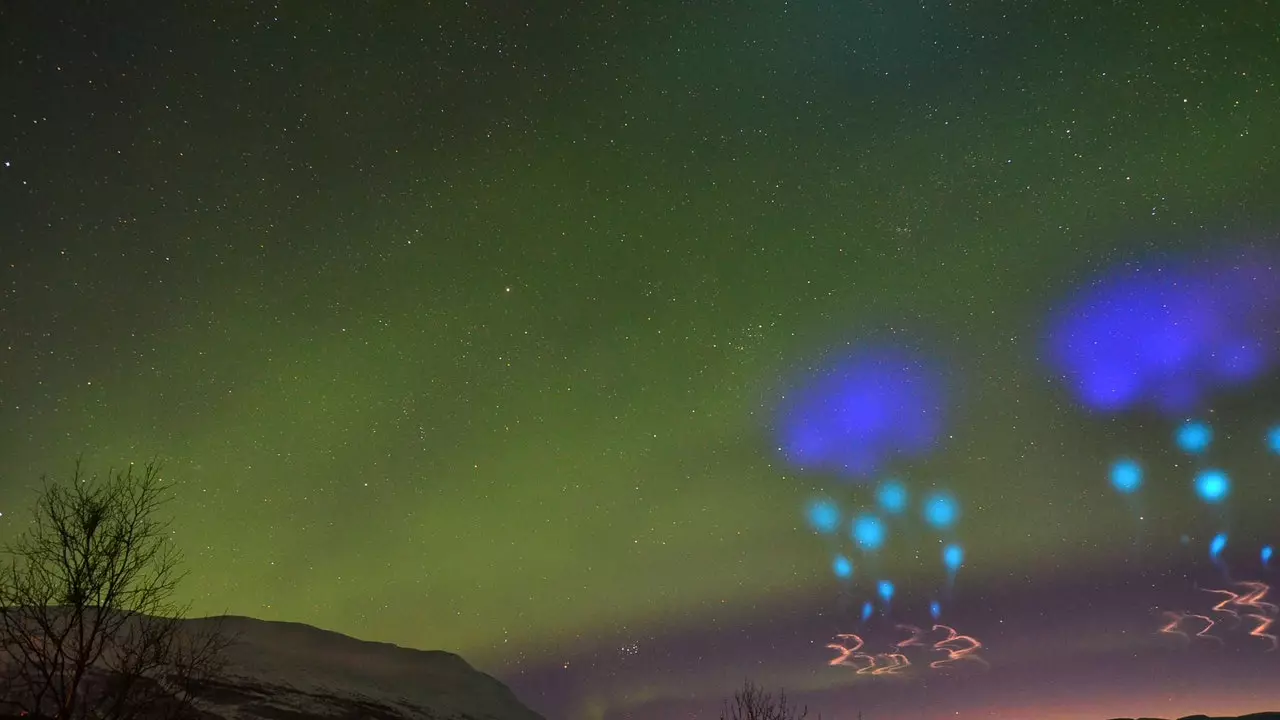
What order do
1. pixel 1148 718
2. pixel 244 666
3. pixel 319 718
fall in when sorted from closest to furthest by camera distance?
pixel 319 718 < pixel 244 666 < pixel 1148 718

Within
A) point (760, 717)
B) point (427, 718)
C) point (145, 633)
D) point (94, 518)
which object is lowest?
point (427, 718)

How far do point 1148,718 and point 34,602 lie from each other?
24898cm

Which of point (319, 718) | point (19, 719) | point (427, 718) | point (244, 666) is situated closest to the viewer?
point (19, 719)

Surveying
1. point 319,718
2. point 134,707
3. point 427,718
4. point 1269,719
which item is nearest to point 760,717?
point 134,707

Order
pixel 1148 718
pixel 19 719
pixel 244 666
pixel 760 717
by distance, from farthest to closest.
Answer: pixel 1148 718 → pixel 244 666 → pixel 760 717 → pixel 19 719

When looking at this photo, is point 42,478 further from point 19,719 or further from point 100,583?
point 19,719

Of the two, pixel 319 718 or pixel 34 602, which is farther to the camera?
pixel 319 718

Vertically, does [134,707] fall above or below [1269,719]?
above

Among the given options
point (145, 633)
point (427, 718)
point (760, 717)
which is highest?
point (145, 633)

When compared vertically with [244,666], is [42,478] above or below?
above

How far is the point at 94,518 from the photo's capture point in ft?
46.1

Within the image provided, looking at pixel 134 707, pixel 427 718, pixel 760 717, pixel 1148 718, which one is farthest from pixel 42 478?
pixel 1148 718

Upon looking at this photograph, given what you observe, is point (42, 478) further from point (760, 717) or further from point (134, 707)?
point (760, 717)

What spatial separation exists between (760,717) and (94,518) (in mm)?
27520
